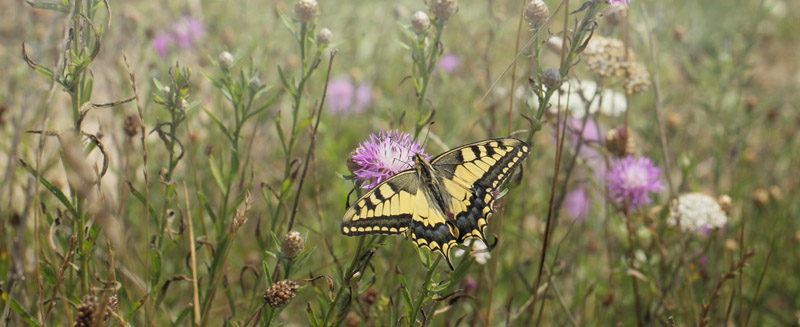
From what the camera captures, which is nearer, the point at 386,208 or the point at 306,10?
the point at 386,208

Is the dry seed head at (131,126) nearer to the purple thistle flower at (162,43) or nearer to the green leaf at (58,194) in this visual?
the green leaf at (58,194)

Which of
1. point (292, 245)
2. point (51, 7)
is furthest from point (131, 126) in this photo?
point (292, 245)

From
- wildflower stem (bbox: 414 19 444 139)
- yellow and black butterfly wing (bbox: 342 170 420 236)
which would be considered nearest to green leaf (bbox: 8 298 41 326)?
yellow and black butterfly wing (bbox: 342 170 420 236)

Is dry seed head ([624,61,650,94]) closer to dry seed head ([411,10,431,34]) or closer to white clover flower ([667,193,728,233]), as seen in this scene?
white clover flower ([667,193,728,233])

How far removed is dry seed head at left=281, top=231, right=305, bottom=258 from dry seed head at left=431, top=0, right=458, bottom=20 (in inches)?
36.4

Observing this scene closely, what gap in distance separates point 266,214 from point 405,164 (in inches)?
73.8

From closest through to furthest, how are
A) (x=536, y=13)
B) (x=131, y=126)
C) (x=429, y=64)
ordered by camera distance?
(x=536, y=13)
(x=429, y=64)
(x=131, y=126)

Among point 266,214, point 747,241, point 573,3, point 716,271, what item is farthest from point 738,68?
point 266,214

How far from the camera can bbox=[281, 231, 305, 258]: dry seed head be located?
1.81 meters

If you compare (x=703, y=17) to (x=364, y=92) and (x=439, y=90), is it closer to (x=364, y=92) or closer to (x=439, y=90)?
(x=439, y=90)

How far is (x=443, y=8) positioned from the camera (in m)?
2.09

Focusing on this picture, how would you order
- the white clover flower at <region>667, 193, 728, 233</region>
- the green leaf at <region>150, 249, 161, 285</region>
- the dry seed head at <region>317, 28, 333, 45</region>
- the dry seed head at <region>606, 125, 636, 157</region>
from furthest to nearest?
the dry seed head at <region>606, 125, 636, 157</region> → the white clover flower at <region>667, 193, 728, 233</region> → the dry seed head at <region>317, 28, 333, 45</region> → the green leaf at <region>150, 249, 161, 285</region>

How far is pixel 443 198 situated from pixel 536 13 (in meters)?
0.69

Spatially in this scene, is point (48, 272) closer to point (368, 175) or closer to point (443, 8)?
point (368, 175)
